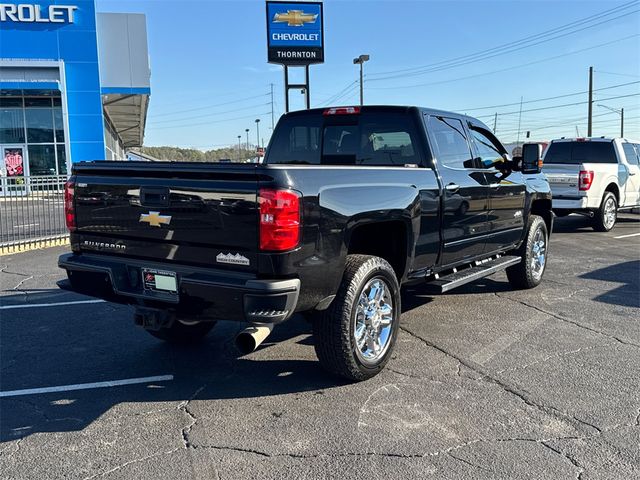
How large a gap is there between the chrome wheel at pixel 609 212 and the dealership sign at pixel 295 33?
8.61m

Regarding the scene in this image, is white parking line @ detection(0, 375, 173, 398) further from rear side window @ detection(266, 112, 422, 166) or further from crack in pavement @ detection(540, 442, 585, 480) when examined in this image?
crack in pavement @ detection(540, 442, 585, 480)

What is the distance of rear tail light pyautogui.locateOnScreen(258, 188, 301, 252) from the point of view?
335 centimetres

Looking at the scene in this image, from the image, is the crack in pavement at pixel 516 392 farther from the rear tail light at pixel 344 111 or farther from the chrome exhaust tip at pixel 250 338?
the rear tail light at pixel 344 111

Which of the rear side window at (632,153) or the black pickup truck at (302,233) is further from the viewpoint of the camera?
the rear side window at (632,153)

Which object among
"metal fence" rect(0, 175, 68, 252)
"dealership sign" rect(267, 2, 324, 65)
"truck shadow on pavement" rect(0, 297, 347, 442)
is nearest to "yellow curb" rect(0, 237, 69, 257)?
"metal fence" rect(0, 175, 68, 252)

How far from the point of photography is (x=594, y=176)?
40.0 feet

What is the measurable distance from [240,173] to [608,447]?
8.77ft

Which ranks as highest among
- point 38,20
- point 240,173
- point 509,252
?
point 38,20

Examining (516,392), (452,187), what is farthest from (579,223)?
(516,392)

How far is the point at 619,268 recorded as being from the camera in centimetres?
844

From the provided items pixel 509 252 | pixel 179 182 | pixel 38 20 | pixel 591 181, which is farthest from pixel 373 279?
pixel 38 20

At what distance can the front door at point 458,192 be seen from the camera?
16.8 feet

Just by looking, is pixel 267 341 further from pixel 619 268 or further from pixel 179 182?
pixel 619 268

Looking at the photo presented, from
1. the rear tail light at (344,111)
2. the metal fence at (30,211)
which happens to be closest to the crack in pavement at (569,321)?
the rear tail light at (344,111)
